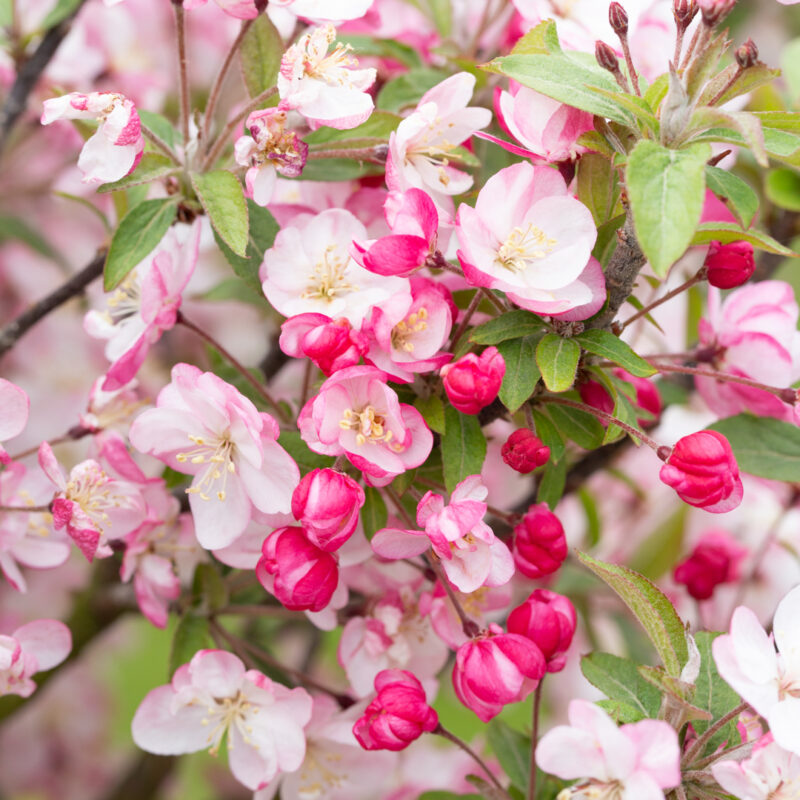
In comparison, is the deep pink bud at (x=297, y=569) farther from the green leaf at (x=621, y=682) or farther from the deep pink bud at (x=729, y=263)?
the deep pink bud at (x=729, y=263)

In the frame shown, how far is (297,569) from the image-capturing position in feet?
2.54

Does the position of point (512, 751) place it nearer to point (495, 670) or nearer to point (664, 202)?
point (495, 670)

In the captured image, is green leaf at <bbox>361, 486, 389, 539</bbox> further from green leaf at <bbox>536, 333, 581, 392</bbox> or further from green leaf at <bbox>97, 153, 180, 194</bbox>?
green leaf at <bbox>97, 153, 180, 194</bbox>

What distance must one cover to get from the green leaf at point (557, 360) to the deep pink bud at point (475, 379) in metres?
0.04

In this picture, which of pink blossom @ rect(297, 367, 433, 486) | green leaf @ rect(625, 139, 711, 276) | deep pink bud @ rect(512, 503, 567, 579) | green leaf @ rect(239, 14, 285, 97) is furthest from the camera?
green leaf @ rect(239, 14, 285, 97)

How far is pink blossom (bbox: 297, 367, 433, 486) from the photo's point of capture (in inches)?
29.3

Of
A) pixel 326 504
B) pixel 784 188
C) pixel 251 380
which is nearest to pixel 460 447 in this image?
pixel 326 504

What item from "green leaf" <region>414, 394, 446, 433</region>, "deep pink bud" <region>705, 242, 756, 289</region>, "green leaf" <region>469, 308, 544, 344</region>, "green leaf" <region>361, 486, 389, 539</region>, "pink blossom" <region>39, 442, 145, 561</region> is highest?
"deep pink bud" <region>705, 242, 756, 289</region>

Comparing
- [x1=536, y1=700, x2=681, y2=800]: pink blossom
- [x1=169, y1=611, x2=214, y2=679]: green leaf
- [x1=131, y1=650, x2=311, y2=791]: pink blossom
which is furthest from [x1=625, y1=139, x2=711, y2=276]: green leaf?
[x1=169, y1=611, x2=214, y2=679]: green leaf

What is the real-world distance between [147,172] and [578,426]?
18.7 inches

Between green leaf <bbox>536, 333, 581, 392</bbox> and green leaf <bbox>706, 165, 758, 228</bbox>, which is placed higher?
green leaf <bbox>706, 165, 758, 228</bbox>

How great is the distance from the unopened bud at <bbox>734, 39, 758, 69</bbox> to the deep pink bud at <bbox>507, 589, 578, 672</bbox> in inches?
18.8

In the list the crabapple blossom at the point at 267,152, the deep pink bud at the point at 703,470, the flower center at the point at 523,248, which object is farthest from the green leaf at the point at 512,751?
the crabapple blossom at the point at 267,152

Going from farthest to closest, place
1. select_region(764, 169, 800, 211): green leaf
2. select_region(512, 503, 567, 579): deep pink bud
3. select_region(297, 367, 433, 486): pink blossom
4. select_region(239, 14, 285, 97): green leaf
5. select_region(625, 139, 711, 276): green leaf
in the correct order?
select_region(764, 169, 800, 211): green leaf < select_region(239, 14, 285, 97): green leaf < select_region(512, 503, 567, 579): deep pink bud < select_region(297, 367, 433, 486): pink blossom < select_region(625, 139, 711, 276): green leaf
